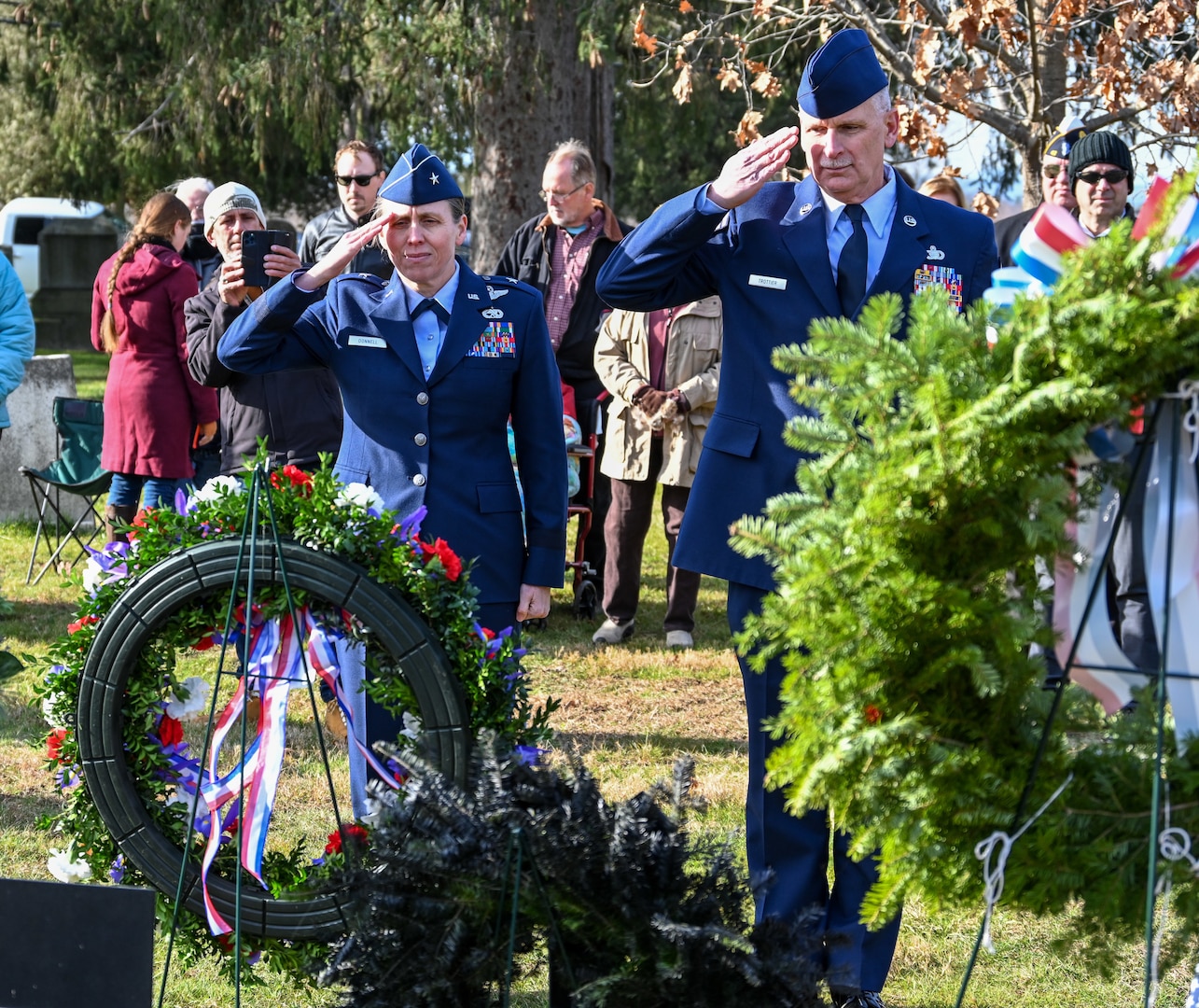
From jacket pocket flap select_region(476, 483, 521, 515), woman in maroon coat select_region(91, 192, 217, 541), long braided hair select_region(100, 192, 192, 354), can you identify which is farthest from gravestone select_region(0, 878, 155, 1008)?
long braided hair select_region(100, 192, 192, 354)

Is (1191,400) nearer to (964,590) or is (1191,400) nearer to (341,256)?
(964,590)

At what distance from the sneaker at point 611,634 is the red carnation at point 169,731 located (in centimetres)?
412

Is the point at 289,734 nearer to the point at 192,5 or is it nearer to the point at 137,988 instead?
the point at 137,988

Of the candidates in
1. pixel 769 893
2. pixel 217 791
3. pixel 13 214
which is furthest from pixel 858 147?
pixel 13 214

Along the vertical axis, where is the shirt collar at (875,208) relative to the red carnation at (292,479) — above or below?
above

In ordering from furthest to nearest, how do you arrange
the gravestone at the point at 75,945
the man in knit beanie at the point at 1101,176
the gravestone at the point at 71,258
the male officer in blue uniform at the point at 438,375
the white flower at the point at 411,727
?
the gravestone at the point at 71,258, the man in knit beanie at the point at 1101,176, the male officer in blue uniform at the point at 438,375, the white flower at the point at 411,727, the gravestone at the point at 75,945

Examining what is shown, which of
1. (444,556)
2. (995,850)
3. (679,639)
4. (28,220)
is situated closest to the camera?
(995,850)

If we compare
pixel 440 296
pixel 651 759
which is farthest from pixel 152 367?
pixel 440 296

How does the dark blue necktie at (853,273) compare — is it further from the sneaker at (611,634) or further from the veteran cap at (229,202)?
the sneaker at (611,634)

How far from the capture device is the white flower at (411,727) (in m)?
3.12

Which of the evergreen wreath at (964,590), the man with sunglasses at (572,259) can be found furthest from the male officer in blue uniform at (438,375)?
the man with sunglasses at (572,259)

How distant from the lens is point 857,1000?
3.33 metres

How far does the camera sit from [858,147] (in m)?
3.29

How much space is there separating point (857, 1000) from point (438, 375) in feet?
5.83
